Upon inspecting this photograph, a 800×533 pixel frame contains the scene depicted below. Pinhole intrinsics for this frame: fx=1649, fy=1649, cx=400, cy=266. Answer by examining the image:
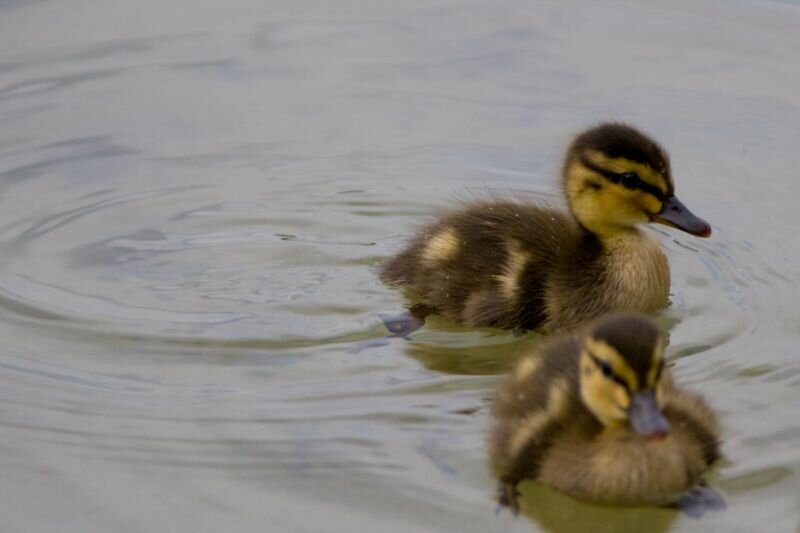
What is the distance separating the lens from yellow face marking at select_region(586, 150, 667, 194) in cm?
512

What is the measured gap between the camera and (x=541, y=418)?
4.03 metres

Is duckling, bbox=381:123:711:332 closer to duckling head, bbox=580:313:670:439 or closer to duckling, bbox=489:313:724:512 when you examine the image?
duckling, bbox=489:313:724:512

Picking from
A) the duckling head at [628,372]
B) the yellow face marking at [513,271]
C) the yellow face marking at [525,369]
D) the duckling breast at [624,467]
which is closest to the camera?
the duckling head at [628,372]

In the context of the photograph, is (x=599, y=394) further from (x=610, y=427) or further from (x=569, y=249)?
(x=569, y=249)

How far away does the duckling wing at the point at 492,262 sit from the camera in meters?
5.04

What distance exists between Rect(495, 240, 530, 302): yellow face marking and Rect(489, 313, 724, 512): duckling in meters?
0.90

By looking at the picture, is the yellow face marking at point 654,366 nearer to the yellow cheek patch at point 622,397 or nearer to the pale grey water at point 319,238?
the yellow cheek patch at point 622,397

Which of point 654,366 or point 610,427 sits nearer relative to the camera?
point 654,366

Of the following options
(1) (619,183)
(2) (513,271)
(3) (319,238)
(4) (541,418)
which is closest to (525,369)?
(4) (541,418)

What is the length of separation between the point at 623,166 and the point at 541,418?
134 cm

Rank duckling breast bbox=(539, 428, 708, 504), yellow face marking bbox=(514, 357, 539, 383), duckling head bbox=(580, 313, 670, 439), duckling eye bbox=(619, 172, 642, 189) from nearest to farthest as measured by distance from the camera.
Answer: duckling head bbox=(580, 313, 670, 439) < duckling breast bbox=(539, 428, 708, 504) < yellow face marking bbox=(514, 357, 539, 383) < duckling eye bbox=(619, 172, 642, 189)

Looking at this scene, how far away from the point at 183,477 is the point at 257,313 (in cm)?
115

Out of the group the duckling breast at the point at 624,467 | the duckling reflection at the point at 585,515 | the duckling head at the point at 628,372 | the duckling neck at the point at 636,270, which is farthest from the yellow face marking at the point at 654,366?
the duckling neck at the point at 636,270

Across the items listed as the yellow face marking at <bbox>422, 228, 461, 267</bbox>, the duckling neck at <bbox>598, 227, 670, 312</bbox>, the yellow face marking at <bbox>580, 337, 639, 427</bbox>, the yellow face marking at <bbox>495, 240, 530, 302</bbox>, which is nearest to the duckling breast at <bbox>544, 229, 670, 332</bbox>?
the duckling neck at <bbox>598, 227, 670, 312</bbox>
